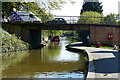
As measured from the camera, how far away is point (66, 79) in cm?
905

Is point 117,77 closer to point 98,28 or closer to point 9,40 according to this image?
point 9,40

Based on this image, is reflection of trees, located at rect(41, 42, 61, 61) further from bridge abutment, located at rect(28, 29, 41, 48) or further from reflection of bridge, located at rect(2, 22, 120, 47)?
bridge abutment, located at rect(28, 29, 41, 48)

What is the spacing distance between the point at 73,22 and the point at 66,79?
64.0ft

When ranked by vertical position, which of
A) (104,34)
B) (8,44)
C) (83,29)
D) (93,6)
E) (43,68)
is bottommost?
(43,68)

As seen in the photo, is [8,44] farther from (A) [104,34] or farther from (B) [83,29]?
(A) [104,34]

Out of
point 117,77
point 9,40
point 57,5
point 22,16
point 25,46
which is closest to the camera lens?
point 117,77

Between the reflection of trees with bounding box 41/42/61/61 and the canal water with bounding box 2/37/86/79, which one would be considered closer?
the canal water with bounding box 2/37/86/79

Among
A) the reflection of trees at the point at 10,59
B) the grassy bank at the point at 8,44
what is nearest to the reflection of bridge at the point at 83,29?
the grassy bank at the point at 8,44

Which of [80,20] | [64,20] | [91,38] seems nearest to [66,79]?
[91,38]

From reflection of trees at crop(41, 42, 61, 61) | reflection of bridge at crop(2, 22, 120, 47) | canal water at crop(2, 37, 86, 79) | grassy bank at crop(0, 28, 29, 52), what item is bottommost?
canal water at crop(2, 37, 86, 79)

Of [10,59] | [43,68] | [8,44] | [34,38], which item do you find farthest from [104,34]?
[43,68]

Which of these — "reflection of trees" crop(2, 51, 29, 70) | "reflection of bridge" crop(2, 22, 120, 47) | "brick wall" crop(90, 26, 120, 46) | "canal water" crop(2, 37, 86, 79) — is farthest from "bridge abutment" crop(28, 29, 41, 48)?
"canal water" crop(2, 37, 86, 79)

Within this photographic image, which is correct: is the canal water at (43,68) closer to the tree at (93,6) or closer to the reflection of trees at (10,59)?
the reflection of trees at (10,59)

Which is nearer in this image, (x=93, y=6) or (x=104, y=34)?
(x=104, y=34)
